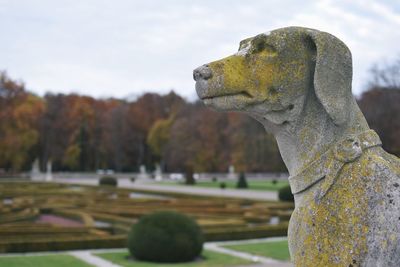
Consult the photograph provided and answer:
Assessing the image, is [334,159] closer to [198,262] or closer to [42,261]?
[198,262]

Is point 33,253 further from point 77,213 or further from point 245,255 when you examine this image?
point 77,213

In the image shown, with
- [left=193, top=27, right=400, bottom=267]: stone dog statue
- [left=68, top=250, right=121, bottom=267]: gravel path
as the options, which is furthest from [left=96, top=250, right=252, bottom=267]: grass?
[left=193, top=27, right=400, bottom=267]: stone dog statue

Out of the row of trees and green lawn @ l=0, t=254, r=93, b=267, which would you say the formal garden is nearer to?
green lawn @ l=0, t=254, r=93, b=267

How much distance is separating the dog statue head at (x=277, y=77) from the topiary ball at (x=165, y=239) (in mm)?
9546

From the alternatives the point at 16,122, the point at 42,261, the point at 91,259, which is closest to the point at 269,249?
the point at 91,259

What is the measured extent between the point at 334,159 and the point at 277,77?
0.45 m

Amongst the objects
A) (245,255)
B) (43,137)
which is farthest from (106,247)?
(43,137)

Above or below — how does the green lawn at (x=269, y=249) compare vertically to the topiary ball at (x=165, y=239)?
below

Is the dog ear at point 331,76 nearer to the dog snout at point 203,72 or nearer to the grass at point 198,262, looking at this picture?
the dog snout at point 203,72

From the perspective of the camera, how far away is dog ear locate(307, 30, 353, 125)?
233 cm

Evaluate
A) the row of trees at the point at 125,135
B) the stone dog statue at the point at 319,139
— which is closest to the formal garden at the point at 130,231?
the stone dog statue at the point at 319,139

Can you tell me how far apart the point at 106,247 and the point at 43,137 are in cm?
5421

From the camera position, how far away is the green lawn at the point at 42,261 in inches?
428

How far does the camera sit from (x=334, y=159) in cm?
232
